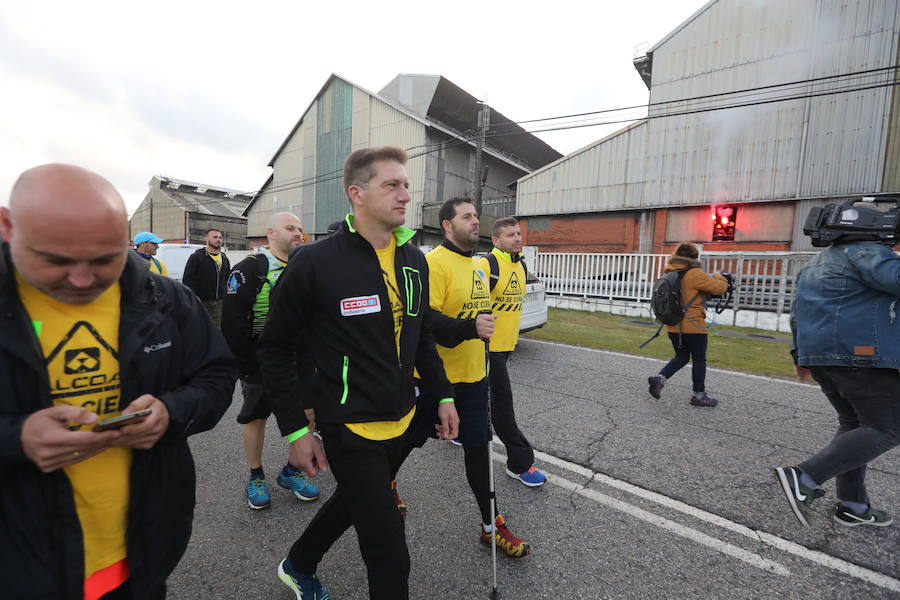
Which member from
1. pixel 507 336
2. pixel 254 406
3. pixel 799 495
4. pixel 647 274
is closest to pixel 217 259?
pixel 254 406

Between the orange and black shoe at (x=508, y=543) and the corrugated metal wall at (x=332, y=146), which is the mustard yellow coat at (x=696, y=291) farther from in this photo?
the corrugated metal wall at (x=332, y=146)

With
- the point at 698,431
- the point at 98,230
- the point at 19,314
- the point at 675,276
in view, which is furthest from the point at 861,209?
the point at 19,314

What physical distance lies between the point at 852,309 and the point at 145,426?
12.0ft

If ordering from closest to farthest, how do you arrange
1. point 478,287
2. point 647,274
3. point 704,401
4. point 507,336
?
point 478,287 → point 507,336 → point 704,401 → point 647,274

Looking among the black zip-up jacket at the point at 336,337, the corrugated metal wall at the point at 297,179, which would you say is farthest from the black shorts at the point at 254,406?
the corrugated metal wall at the point at 297,179

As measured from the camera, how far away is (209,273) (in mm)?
6516

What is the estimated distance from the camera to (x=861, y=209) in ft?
8.80

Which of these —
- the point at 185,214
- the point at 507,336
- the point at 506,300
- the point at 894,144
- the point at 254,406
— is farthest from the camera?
the point at 185,214

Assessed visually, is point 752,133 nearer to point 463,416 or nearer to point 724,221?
point 724,221

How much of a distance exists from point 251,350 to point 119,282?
6.54ft

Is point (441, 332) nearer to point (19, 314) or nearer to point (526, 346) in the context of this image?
point (19, 314)

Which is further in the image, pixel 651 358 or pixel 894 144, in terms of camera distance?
pixel 894 144

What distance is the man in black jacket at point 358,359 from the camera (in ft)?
5.72

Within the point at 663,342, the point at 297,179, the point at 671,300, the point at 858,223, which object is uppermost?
the point at 297,179
